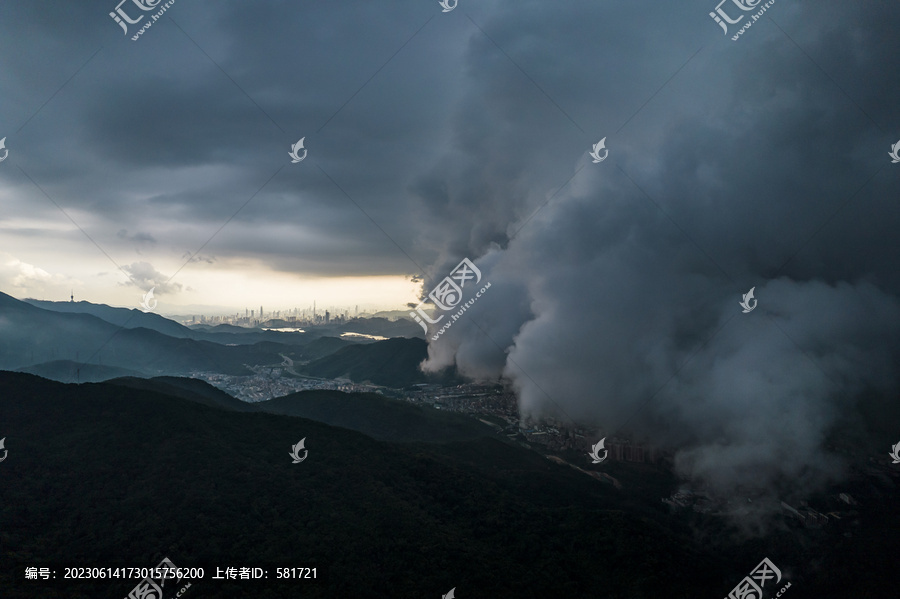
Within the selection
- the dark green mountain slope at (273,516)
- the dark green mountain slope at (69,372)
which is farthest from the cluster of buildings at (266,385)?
the dark green mountain slope at (273,516)

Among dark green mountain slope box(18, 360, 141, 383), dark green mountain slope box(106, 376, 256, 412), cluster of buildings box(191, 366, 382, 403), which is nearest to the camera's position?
dark green mountain slope box(106, 376, 256, 412)

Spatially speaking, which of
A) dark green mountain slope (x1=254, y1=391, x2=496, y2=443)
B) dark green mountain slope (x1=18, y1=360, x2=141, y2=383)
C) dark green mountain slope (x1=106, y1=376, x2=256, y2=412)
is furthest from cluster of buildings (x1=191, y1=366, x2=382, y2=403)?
dark green mountain slope (x1=106, y1=376, x2=256, y2=412)

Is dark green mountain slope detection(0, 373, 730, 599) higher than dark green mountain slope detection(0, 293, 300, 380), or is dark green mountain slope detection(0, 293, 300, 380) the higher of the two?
dark green mountain slope detection(0, 293, 300, 380)

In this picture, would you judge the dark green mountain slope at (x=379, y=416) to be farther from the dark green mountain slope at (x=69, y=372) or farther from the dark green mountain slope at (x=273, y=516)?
the dark green mountain slope at (x=69, y=372)

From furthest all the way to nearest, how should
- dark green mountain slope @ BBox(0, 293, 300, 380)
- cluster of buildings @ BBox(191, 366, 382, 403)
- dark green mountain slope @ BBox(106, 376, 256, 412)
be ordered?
dark green mountain slope @ BBox(0, 293, 300, 380) → cluster of buildings @ BBox(191, 366, 382, 403) → dark green mountain slope @ BBox(106, 376, 256, 412)

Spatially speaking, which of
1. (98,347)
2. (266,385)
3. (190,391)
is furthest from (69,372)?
(190,391)

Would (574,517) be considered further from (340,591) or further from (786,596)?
(340,591)

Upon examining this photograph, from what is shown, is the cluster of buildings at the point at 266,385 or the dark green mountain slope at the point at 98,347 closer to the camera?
the cluster of buildings at the point at 266,385

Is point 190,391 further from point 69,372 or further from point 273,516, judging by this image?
point 69,372

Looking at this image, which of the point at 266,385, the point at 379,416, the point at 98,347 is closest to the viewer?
the point at 379,416

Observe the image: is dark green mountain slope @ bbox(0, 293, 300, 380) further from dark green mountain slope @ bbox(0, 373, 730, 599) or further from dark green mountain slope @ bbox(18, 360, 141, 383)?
dark green mountain slope @ bbox(0, 373, 730, 599)

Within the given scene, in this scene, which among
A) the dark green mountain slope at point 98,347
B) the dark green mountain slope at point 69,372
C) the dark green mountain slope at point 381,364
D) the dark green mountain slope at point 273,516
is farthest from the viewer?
the dark green mountain slope at point 98,347

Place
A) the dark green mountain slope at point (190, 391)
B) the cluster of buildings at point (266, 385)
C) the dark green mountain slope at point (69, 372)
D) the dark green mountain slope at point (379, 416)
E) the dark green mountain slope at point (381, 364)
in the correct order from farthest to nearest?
the dark green mountain slope at point (381, 364) < the dark green mountain slope at point (69, 372) < the cluster of buildings at point (266, 385) < the dark green mountain slope at point (379, 416) < the dark green mountain slope at point (190, 391)
